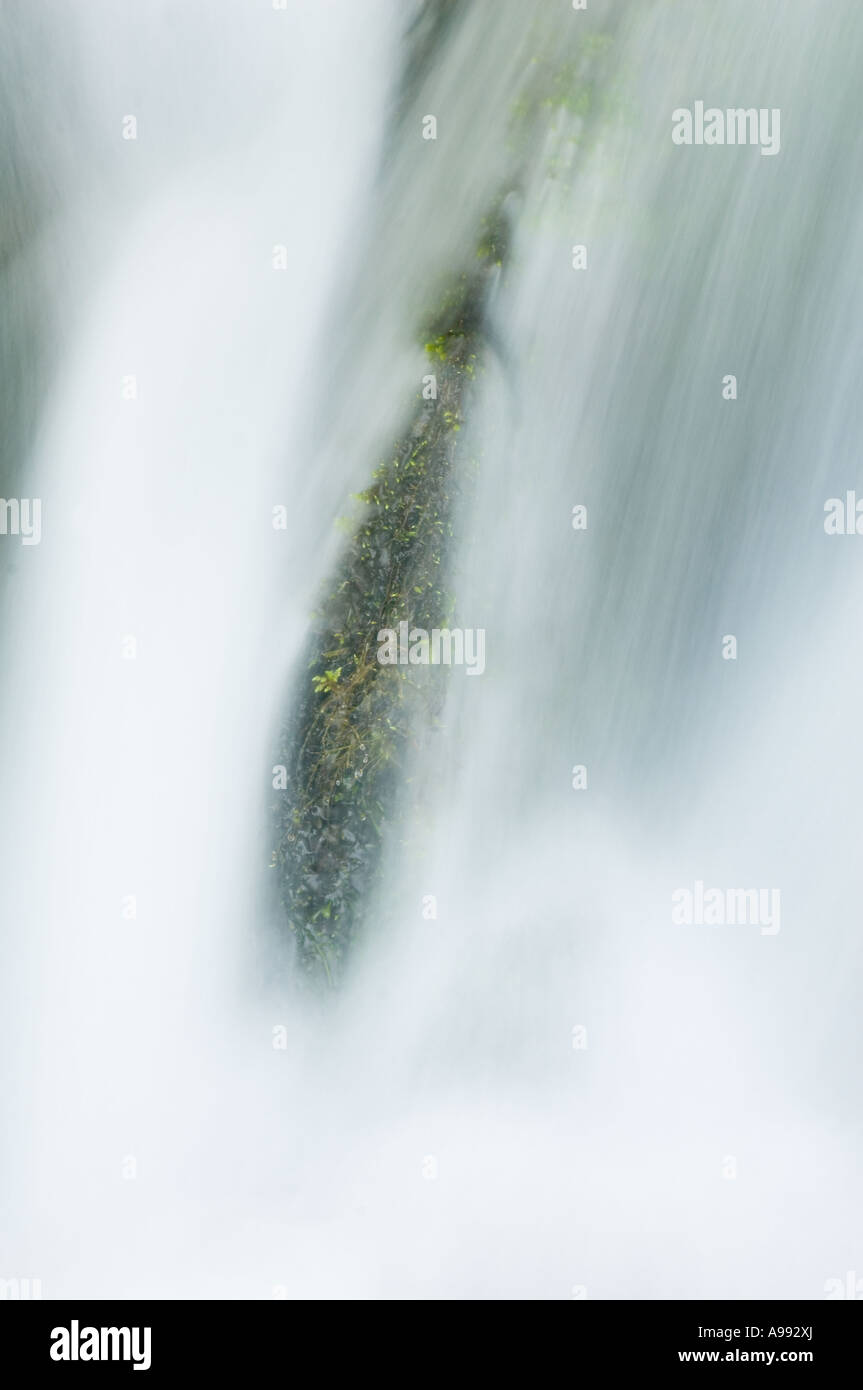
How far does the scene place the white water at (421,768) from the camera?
3.87m

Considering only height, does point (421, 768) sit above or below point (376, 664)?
below

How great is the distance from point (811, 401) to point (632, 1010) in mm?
2638

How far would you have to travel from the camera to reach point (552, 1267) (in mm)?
3957

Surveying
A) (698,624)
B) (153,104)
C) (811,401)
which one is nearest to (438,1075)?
(698,624)

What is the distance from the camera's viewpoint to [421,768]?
3.92 meters

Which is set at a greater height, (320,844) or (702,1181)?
(320,844)

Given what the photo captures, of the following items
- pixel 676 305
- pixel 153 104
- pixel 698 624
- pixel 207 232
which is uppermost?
pixel 153 104

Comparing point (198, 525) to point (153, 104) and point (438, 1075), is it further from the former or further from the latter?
point (438, 1075)

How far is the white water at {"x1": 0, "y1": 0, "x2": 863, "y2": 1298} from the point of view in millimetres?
3873

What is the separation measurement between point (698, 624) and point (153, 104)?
3.19m

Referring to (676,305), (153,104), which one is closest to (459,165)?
(676,305)
